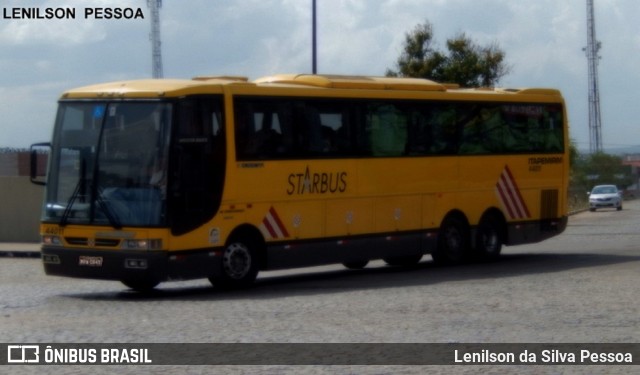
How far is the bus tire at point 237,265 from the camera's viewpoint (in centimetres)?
1800

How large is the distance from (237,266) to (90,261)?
7.53 ft

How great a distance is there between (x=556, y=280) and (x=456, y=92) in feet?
18.5

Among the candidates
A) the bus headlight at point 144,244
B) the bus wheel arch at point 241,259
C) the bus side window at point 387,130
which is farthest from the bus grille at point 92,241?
the bus side window at point 387,130

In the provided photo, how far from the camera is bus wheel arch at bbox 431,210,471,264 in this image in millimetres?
22547

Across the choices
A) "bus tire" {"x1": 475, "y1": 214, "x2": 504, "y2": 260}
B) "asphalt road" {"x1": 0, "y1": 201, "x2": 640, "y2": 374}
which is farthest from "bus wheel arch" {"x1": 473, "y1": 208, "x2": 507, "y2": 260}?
"asphalt road" {"x1": 0, "y1": 201, "x2": 640, "y2": 374}

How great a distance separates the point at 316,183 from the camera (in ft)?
64.2

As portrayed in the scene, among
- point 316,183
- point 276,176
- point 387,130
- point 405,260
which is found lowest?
point 405,260

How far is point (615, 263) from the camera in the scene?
2239 centimetres

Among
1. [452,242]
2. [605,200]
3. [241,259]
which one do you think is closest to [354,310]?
[241,259]

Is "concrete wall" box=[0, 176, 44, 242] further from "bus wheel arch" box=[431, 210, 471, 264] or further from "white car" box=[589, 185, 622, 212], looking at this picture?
"white car" box=[589, 185, 622, 212]

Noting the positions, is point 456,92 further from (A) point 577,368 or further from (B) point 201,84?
(A) point 577,368

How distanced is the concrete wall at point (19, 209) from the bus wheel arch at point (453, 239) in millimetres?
13697

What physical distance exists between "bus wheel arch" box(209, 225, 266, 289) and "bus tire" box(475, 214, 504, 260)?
20.3 feet

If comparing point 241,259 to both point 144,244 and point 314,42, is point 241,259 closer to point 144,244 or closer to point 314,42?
point 144,244
